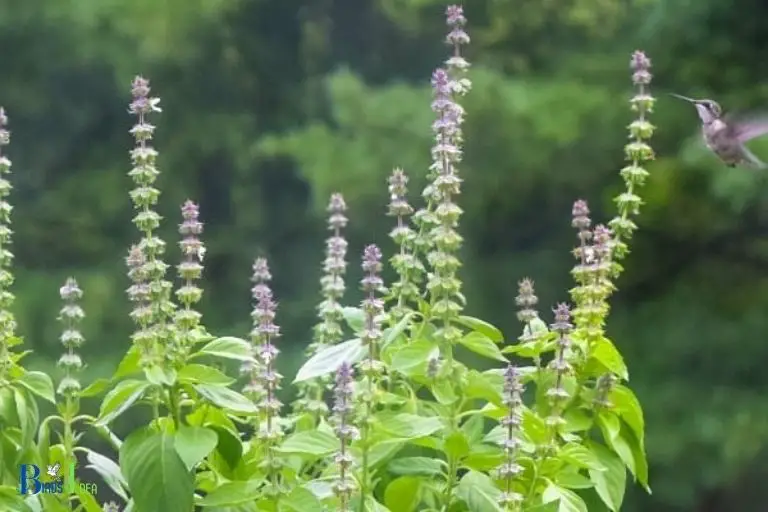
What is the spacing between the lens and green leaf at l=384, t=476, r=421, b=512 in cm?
61

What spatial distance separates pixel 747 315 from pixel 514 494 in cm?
179

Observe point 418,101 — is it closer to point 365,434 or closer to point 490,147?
point 490,147

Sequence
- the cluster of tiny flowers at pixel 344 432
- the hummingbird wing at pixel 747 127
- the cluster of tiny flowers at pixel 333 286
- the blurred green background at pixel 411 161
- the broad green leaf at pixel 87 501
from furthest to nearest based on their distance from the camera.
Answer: the blurred green background at pixel 411 161
the hummingbird wing at pixel 747 127
the cluster of tiny flowers at pixel 333 286
the broad green leaf at pixel 87 501
the cluster of tiny flowers at pixel 344 432

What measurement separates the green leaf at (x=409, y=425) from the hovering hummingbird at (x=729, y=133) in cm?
41

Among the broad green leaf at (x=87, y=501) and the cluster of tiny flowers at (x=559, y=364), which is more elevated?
the cluster of tiny flowers at (x=559, y=364)

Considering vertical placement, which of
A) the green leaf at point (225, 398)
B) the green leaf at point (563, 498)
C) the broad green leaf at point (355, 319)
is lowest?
the green leaf at point (563, 498)

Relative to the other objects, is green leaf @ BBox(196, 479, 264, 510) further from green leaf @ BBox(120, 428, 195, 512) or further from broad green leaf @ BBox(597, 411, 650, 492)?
broad green leaf @ BBox(597, 411, 650, 492)

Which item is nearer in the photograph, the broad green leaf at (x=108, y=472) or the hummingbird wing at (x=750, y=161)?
the broad green leaf at (x=108, y=472)

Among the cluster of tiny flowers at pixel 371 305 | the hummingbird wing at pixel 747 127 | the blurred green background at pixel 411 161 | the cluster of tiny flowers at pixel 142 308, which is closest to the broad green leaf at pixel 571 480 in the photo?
the cluster of tiny flowers at pixel 371 305

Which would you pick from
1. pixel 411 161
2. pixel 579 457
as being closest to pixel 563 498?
pixel 579 457

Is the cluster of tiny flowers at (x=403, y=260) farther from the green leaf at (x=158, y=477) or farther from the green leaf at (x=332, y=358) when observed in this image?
the green leaf at (x=158, y=477)

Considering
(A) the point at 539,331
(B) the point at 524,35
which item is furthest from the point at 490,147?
(A) the point at 539,331

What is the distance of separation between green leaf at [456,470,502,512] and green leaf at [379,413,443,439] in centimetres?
4

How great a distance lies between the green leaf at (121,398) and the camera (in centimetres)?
56
